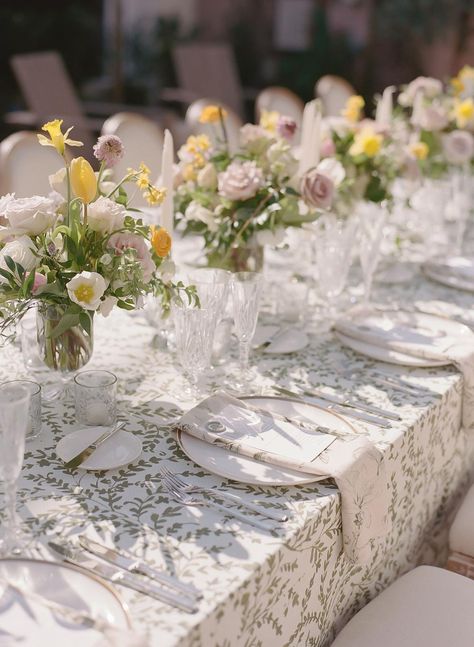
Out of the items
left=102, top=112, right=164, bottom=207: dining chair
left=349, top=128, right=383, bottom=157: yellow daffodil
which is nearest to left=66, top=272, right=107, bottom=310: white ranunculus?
left=349, top=128, right=383, bottom=157: yellow daffodil

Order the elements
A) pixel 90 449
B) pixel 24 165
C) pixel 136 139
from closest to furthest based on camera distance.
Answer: pixel 90 449 → pixel 24 165 → pixel 136 139

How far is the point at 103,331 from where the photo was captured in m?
1.76

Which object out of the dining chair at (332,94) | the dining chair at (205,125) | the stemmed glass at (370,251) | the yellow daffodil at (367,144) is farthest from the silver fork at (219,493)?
the dining chair at (332,94)

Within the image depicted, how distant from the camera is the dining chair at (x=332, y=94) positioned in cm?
448

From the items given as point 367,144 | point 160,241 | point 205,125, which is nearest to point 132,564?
point 160,241

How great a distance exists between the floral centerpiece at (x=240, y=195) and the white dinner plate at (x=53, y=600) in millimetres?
973

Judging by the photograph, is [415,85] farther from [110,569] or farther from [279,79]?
[279,79]

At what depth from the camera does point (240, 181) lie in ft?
5.73

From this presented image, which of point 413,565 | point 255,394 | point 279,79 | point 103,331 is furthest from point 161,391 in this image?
point 279,79

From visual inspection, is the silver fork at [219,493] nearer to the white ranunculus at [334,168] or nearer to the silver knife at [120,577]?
the silver knife at [120,577]

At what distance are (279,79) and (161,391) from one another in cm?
627

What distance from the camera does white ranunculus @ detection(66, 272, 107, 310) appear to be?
4.12 ft

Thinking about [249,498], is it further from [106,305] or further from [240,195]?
[240,195]

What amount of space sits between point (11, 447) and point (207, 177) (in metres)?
0.97
